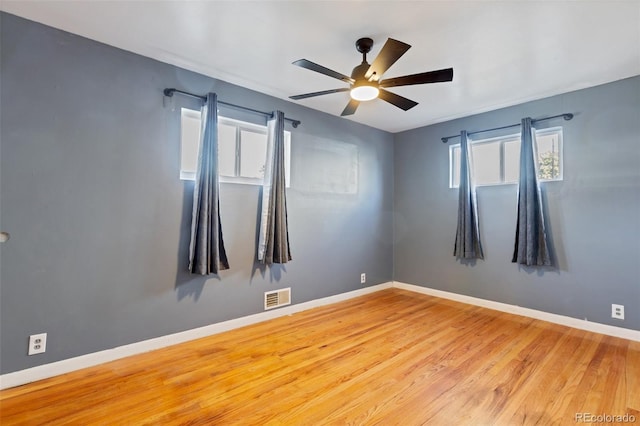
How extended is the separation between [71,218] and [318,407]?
230 centimetres

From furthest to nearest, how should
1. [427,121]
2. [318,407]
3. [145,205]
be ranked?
[427,121] → [145,205] → [318,407]

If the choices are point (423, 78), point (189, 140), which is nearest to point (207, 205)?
point (189, 140)

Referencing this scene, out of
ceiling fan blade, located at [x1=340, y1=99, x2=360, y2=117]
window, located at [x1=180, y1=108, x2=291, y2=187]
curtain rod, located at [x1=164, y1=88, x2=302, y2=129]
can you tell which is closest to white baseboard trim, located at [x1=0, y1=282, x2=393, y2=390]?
window, located at [x1=180, y1=108, x2=291, y2=187]

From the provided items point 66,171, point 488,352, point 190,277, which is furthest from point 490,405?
point 66,171

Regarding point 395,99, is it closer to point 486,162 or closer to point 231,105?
point 231,105

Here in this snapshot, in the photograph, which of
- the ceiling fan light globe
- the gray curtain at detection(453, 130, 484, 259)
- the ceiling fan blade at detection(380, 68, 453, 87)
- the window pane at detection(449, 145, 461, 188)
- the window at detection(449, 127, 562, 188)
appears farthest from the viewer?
the window pane at detection(449, 145, 461, 188)

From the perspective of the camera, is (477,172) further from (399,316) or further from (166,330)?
(166,330)

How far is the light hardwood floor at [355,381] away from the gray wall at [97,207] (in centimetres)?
34

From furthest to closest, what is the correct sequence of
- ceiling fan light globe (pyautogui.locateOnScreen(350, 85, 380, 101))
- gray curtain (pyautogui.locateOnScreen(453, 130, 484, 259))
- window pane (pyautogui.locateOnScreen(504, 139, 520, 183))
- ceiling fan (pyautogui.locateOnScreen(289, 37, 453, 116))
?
gray curtain (pyautogui.locateOnScreen(453, 130, 484, 259))
window pane (pyautogui.locateOnScreen(504, 139, 520, 183))
ceiling fan light globe (pyautogui.locateOnScreen(350, 85, 380, 101))
ceiling fan (pyautogui.locateOnScreen(289, 37, 453, 116))

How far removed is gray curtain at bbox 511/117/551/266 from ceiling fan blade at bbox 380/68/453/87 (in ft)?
6.71

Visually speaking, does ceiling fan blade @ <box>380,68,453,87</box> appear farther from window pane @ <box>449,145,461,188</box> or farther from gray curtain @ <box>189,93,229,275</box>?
window pane @ <box>449,145,461,188</box>

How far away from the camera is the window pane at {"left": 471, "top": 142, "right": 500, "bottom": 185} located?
4086 mm

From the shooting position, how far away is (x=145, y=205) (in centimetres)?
266

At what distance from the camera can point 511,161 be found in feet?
12.9
